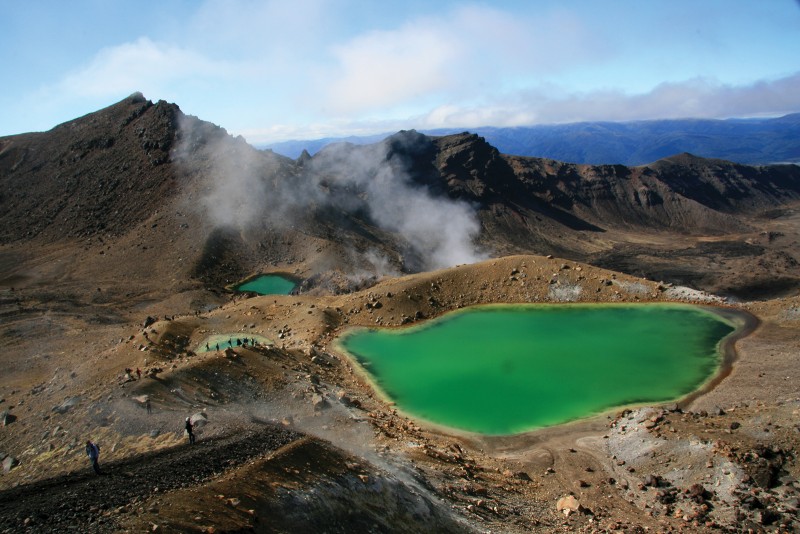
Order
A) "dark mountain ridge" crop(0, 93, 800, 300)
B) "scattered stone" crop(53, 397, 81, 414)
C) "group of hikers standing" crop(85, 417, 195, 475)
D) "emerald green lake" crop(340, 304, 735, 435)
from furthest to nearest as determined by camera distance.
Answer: "dark mountain ridge" crop(0, 93, 800, 300), "emerald green lake" crop(340, 304, 735, 435), "scattered stone" crop(53, 397, 81, 414), "group of hikers standing" crop(85, 417, 195, 475)

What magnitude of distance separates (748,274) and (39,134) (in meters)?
141

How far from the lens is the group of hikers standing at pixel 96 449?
1580 cm

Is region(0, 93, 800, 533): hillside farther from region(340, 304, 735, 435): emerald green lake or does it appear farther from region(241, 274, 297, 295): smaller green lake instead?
region(241, 274, 297, 295): smaller green lake

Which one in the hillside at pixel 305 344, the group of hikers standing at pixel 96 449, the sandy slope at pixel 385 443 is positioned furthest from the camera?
the hillside at pixel 305 344

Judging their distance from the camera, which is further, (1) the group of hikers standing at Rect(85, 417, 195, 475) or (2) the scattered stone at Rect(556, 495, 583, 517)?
(2) the scattered stone at Rect(556, 495, 583, 517)

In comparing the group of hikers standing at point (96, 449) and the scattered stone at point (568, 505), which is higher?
Result: the group of hikers standing at point (96, 449)

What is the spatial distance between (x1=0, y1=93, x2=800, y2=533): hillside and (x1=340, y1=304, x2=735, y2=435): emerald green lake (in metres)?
1.52

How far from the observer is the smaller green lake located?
218 ft

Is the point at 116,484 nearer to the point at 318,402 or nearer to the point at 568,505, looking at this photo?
the point at 318,402

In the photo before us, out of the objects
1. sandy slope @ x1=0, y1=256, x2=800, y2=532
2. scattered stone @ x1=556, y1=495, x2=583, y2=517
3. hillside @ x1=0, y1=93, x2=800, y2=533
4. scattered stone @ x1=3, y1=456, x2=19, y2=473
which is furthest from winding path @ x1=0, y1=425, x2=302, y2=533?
scattered stone @ x1=556, y1=495, x2=583, y2=517

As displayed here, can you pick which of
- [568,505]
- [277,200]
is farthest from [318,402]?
[277,200]

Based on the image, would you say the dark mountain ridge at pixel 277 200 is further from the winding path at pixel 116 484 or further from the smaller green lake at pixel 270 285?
the winding path at pixel 116 484

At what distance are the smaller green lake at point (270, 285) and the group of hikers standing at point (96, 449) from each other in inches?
1846

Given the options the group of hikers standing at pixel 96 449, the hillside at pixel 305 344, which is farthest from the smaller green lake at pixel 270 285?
the group of hikers standing at pixel 96 449
